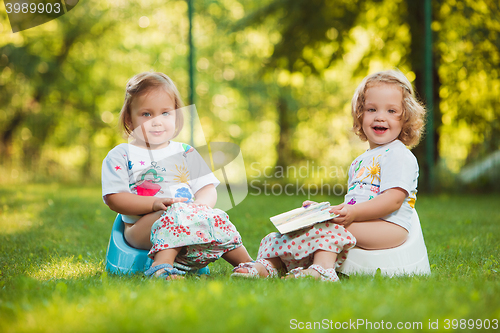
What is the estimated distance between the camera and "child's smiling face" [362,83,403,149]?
2615 millimetres

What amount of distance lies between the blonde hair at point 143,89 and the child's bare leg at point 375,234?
1.23 metres

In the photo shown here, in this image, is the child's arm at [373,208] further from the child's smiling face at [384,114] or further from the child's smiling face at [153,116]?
the child's smiling face at [153,116]

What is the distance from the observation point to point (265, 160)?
1748 cm

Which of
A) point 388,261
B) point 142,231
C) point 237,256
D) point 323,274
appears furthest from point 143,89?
point 388,261

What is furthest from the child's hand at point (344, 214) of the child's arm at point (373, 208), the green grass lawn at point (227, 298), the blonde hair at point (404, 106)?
the blonde hair at point (404, 106)

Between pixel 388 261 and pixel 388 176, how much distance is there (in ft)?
1.45

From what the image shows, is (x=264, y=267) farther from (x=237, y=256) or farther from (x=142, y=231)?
(x=142, y=231)

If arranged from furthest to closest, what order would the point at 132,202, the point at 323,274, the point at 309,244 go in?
the point at 132,202 < the point at 309,244 < the point at 323,274

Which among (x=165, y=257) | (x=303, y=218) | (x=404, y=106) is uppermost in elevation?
(x=404, y=106)

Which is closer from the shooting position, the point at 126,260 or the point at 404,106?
the point at 126,260

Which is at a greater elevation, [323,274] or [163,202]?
[163,202]

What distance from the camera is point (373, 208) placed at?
2363 mm

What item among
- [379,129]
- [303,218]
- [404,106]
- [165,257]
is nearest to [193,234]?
[165,257]

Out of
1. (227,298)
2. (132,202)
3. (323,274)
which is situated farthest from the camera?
(132,202)
